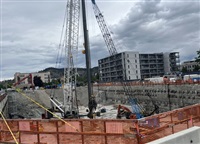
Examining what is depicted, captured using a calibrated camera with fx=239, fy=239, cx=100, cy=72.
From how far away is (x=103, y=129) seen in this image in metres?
8.19

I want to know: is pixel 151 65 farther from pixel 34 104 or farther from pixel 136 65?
pixel 34 104

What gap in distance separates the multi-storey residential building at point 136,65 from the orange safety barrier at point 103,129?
96679 mm

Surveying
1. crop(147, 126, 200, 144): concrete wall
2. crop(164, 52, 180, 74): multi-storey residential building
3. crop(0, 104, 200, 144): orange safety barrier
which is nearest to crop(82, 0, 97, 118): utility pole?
crop(0, 104, 200, 144): orange safety barrier

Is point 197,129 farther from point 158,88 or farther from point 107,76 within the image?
point 107,76

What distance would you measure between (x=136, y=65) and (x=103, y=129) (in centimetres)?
10607

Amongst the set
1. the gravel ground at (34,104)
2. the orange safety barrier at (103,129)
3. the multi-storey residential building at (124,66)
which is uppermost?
the multi-storey residential building at (124,66)

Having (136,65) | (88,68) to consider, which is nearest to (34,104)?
(88,68)

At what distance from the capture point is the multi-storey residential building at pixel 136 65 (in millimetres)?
111500

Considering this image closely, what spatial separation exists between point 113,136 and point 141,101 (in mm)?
36278

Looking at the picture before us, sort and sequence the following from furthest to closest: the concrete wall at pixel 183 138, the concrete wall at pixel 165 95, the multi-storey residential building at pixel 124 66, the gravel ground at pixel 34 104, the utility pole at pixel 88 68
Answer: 1. the multi-storey residential building at pixel 124 66
2. the gravel ground at pixel 34 104
3. the concrete wall at pixel 165 95
4. the utility pole at pixel 88 68
5. the concrete wall at pixel 183 138

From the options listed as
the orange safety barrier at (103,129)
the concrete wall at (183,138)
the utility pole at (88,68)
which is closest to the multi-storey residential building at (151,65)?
the utility pole at (88,68)

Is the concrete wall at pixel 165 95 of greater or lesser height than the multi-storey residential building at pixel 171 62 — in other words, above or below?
below

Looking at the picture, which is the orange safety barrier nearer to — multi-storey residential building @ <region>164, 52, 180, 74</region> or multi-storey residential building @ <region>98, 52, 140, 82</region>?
multi-storey residential building @ <region>98, 52, 140, 82</region>

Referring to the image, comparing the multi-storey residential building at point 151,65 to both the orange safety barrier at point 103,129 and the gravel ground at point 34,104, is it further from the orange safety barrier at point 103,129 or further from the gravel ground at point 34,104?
the orange safety barrier at point 103,129
